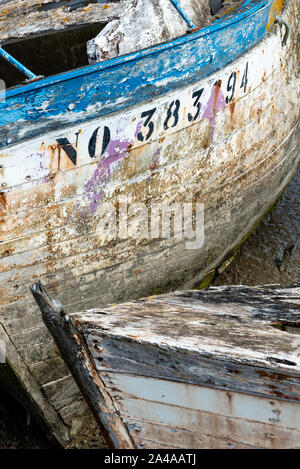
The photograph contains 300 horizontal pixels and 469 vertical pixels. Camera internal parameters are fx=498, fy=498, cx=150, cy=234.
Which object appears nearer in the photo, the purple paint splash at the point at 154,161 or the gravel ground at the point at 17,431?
the purple paint splash at the point at 154,161

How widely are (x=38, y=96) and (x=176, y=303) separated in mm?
1516

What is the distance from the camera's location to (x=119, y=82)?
318 cm

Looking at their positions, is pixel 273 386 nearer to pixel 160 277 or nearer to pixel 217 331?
pixel 217 331

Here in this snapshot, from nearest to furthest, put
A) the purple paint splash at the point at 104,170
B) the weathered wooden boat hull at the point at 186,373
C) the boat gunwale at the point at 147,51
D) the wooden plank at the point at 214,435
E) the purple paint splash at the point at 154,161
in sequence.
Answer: the weathered wooden boat hull at the point at 186,373 < the wooden plank at the point at 214,435 < the boat gunwale at the point at 147,51 < the purple paint splash at the point at 104,170 < the purple paint splash at the point at 154,161

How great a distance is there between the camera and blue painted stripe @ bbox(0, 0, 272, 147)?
116 inches

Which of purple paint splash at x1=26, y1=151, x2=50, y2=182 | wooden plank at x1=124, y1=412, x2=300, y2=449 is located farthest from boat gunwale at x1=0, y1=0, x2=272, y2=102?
wooden plank at x1=124, y1=412, x2=300, y2=449

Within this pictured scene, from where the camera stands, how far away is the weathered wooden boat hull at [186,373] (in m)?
2.39

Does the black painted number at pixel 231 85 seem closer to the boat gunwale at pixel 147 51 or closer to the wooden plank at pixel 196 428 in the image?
the boat gunwale at pixel 147 51

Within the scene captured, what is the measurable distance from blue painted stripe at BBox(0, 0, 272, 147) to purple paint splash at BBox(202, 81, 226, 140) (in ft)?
0.52

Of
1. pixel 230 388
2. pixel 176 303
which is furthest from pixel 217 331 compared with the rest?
pixel 176 303

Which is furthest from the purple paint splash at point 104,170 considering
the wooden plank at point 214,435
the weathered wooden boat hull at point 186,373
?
the wooden plank at point 214,435

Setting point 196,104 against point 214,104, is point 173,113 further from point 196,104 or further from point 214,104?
point 214,104

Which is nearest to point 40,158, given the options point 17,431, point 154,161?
point 154,161

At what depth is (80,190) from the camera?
3.33 m
